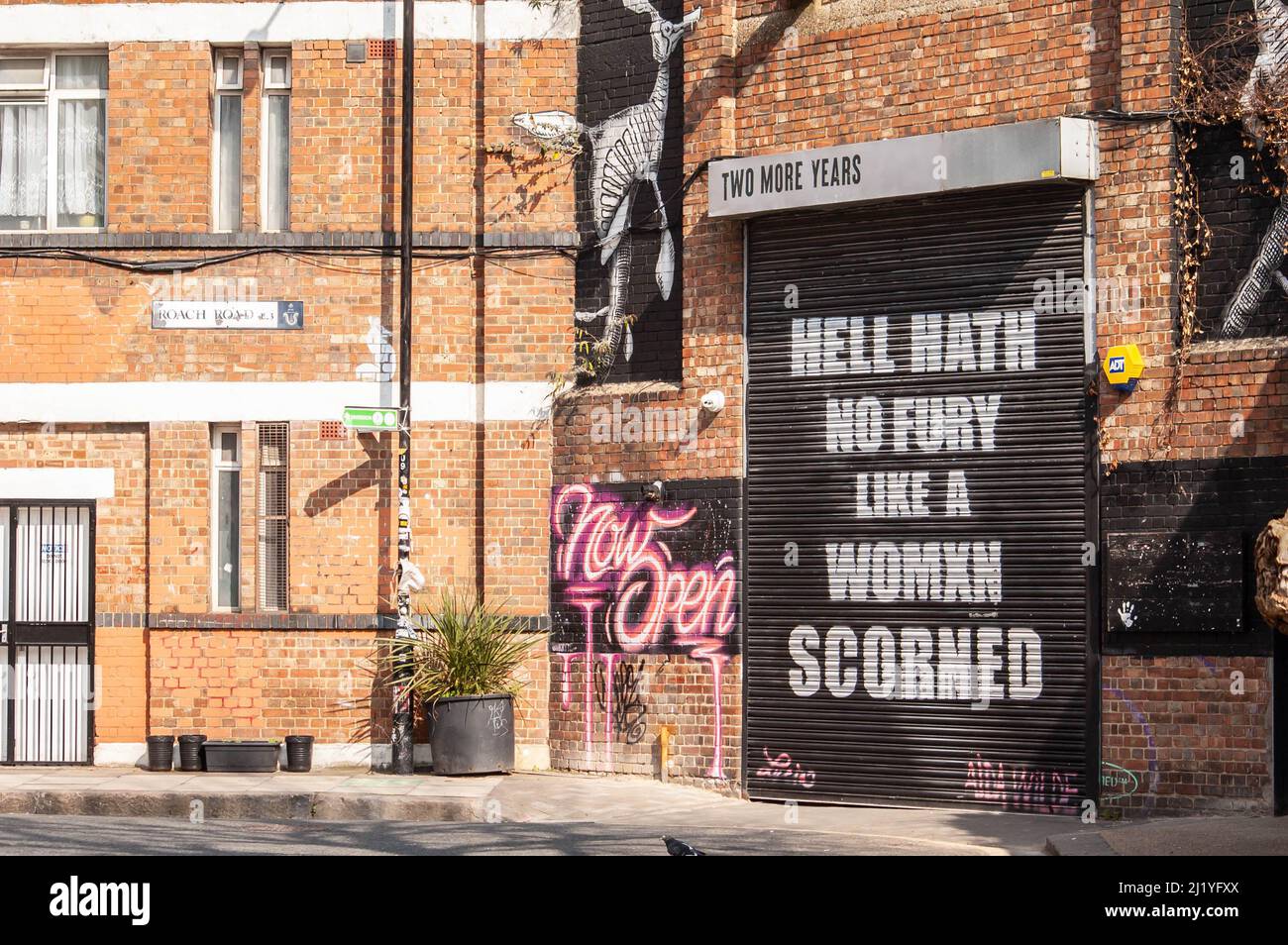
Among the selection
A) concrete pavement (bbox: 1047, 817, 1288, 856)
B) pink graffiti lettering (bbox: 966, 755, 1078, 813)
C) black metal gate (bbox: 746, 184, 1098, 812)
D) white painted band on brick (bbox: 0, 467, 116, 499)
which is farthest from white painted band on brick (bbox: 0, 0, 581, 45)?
concrete pavement (bbox: 1047, 817, 1288, 856)

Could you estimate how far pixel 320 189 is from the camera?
16641 millimetres

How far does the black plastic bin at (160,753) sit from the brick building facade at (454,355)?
38 centimetres

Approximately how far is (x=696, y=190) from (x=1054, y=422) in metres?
4.02

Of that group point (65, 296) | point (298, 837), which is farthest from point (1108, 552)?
point (65, 296)

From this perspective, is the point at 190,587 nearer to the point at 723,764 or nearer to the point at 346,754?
the point at 346,754

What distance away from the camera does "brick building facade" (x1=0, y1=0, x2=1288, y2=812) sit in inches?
613

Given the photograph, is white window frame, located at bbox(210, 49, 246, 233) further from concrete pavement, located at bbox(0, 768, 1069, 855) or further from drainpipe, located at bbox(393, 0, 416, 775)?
concrete pavement, located at bbox(0, 768, 1069, 855)

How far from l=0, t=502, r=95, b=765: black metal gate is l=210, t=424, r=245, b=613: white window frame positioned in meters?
1.20

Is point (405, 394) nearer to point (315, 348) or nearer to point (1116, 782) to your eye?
point (315, 348)

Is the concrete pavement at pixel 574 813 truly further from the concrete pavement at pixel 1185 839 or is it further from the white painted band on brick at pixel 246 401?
the white painted band on brick at pixel 246 401

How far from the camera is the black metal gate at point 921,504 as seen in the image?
14.0m

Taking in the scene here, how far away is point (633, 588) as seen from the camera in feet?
52.1

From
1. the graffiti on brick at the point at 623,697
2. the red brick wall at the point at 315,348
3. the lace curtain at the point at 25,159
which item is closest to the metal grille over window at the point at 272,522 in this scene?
the red brick wall at the point at 315,348

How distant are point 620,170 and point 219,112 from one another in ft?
13.5
